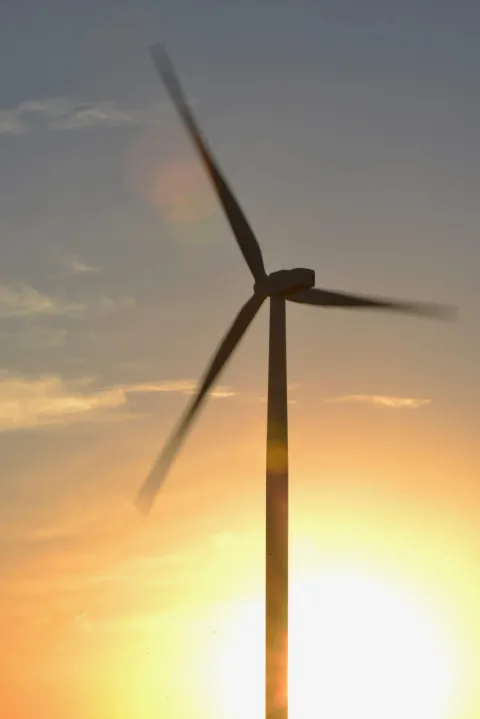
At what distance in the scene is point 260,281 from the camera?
5528 centimetres

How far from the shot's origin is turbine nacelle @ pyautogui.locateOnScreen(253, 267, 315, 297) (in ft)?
175

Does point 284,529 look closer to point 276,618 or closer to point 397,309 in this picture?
point 276,618

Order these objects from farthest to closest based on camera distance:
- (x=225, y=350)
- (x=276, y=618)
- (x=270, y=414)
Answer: (x=225, y=350), (x=270, y=414), (x=276, y=618)

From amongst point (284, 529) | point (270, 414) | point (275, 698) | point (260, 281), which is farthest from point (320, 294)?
point (275, 698)

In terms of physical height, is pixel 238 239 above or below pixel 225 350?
above

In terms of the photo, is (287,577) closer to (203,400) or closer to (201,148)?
(203,400)

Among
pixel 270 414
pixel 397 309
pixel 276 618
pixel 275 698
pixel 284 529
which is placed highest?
pixel 397 309

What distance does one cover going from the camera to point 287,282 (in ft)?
177

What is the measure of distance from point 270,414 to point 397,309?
247 inches

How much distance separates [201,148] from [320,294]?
805 centimetres

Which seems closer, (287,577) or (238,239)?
(287,577)

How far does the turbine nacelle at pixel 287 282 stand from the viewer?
2104 inches

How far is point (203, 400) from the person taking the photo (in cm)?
5378

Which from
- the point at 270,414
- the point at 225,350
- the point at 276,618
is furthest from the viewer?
the point at 225,350
